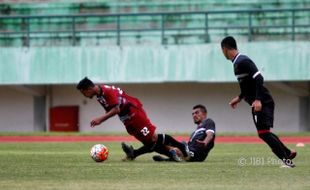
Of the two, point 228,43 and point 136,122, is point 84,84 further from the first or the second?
point 228,43

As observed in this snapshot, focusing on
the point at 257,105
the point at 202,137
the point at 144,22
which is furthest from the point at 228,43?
the point at 144,22

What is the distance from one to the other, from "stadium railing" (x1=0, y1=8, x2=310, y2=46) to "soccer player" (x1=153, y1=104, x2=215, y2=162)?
15025mm

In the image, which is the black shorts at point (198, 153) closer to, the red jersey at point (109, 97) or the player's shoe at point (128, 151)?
the player's shoe at point (128, 151)

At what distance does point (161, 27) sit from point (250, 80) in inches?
741

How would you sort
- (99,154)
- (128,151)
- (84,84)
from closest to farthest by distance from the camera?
(84,84)
(99,154)
(128,151)

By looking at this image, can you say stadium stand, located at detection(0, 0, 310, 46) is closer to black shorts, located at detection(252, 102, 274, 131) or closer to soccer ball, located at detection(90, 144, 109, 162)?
soccer ball, located at detection(90, 144, 109, 162)

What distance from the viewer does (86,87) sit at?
1561cm

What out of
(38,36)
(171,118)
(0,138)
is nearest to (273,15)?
(171,118)

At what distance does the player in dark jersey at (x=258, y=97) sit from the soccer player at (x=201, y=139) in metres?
2.00

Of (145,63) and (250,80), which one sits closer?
(250,80)

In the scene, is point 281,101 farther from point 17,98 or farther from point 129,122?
point 129,122

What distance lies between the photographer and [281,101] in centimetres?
3338

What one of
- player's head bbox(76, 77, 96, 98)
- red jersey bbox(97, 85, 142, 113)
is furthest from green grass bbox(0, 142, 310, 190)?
player's head bbox(76, 77, 96, 98)

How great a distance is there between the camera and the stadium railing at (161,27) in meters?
32.3
